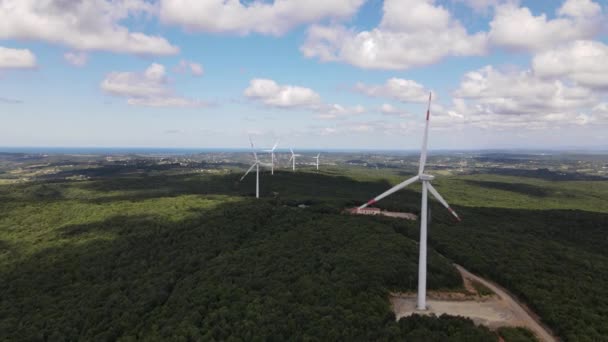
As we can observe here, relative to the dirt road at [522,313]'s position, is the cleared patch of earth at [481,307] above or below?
above

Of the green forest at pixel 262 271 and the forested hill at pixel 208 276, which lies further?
the green forest at pixel 262 271

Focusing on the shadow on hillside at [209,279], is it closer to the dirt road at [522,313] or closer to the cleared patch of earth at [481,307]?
the cleared patch of earth at [481,307]

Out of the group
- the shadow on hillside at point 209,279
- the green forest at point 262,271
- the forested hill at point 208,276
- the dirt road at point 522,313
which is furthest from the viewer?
the shadow on hillside at point 209,279

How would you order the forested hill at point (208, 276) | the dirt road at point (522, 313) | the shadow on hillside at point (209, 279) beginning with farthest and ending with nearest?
the shadow on hillside at point (209, 279)
the dirt road at point (522, 313)
the forested hill at point (208, 276)

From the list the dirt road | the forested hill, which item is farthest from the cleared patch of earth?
the forested hill

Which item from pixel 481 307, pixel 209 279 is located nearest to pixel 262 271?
pixel 209 279

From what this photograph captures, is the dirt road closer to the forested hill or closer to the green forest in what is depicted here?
the green forest

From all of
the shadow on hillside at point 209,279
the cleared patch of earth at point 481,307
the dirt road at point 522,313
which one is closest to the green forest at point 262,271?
the shadow on hillside at point 209,279
